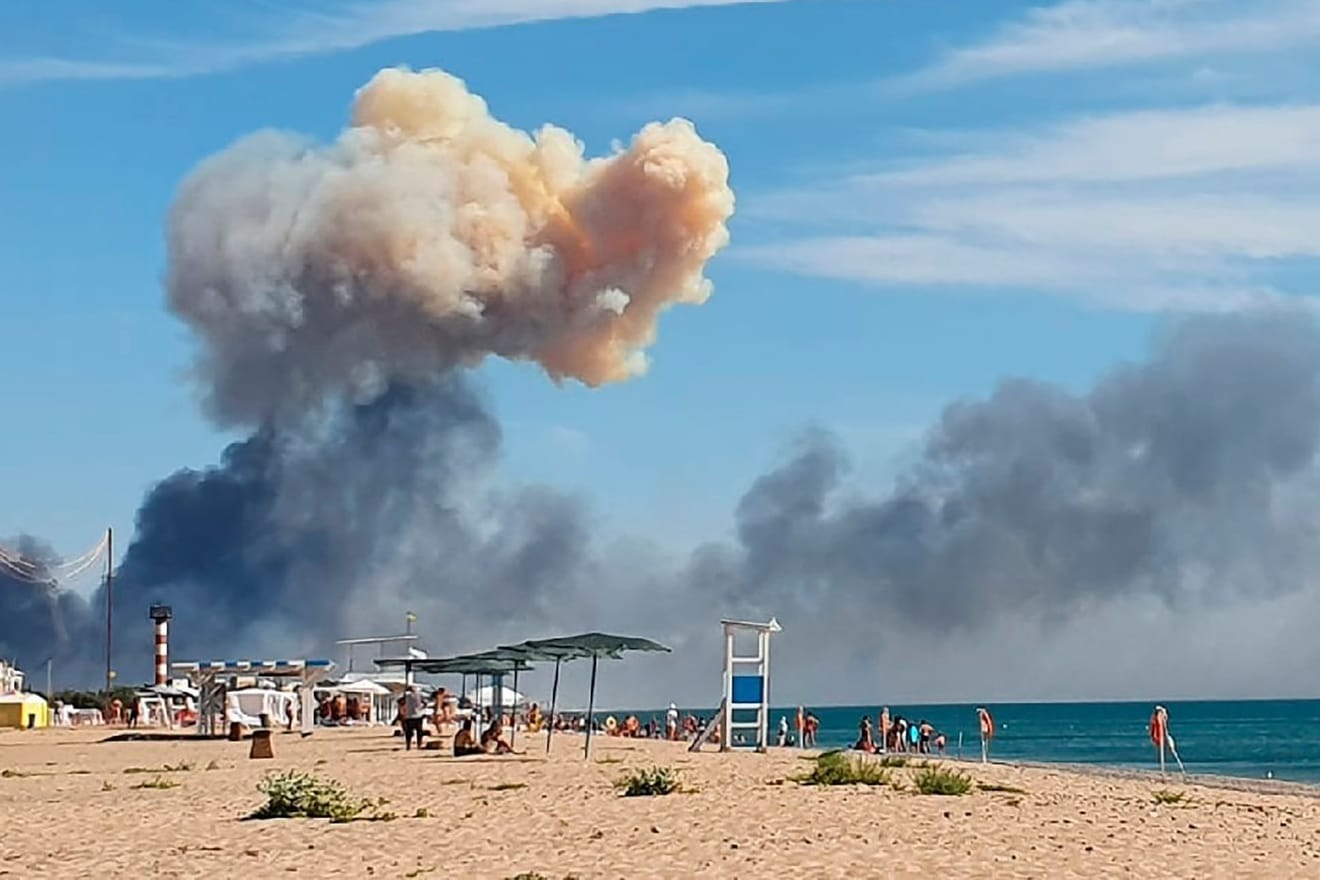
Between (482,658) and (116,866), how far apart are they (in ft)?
66.1

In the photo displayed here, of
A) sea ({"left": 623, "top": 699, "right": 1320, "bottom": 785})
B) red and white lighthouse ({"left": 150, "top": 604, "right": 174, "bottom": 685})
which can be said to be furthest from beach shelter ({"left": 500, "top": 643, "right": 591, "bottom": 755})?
red and white lighthouse ({"left": 150, "top": 604, "right": 174, "bottom": 685})

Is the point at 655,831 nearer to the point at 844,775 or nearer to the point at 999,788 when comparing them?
the point at 844,775

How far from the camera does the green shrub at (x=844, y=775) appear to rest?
2377 centimetres

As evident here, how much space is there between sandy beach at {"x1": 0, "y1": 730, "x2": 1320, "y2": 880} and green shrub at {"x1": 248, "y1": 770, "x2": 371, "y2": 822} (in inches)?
11.9

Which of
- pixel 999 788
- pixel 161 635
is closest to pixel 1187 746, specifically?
pixel 161 635

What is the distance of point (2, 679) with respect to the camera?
255 ft

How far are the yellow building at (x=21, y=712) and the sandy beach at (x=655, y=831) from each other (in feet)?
144

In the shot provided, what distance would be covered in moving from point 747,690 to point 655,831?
19924 millimetres

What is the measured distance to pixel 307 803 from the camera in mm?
19719

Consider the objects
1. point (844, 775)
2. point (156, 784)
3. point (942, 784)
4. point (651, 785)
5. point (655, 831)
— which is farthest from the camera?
point (156, 784)

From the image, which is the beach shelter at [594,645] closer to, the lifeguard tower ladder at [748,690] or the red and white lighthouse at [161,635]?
the lifeguard tower ladder at [748,690]

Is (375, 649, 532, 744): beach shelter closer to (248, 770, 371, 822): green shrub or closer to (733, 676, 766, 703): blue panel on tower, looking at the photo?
(733, 676, 766, 703): blue panel on tower

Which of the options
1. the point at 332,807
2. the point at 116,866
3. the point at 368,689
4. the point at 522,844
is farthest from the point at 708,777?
the point at 368,689

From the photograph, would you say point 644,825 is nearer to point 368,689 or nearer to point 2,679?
point 368,689
